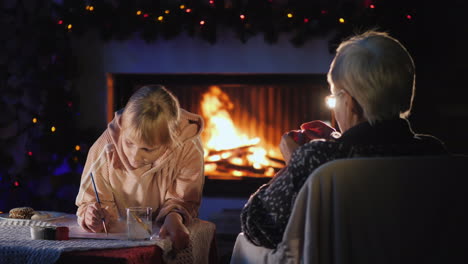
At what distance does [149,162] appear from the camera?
1961 mm

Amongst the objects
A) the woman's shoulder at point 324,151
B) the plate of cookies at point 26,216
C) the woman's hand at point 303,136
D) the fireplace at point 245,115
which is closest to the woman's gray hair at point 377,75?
the woman's shoulder at point 324,151

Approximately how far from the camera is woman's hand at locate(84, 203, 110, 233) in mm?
1762

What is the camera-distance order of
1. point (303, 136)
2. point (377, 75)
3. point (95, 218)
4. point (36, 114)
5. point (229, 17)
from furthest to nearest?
point (36, 114) < point (229, 17) < point (95, 218) < point (303, 136) < point (377, 75)

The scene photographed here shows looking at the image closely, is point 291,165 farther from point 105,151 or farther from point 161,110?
point 105,151

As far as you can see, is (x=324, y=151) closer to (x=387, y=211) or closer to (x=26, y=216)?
(x=387, y=211)

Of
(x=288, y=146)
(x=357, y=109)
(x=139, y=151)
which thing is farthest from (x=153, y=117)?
(x=357, y=109)

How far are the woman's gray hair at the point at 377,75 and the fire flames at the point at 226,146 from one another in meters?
2.55

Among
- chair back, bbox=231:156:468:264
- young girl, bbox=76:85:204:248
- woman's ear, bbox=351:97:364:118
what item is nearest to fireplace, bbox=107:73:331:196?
young girl, bbox=76:85:204:248

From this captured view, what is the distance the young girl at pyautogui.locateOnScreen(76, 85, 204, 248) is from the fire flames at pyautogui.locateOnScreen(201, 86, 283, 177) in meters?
1.87

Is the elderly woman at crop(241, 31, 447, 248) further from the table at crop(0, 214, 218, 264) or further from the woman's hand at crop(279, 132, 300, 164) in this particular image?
the table at crop(0, 214, 218, 264)

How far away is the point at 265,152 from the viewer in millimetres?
3904

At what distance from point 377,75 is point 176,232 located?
72 cm

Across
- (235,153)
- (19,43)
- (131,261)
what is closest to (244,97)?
(235,153)

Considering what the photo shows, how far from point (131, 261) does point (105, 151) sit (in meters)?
0.61
